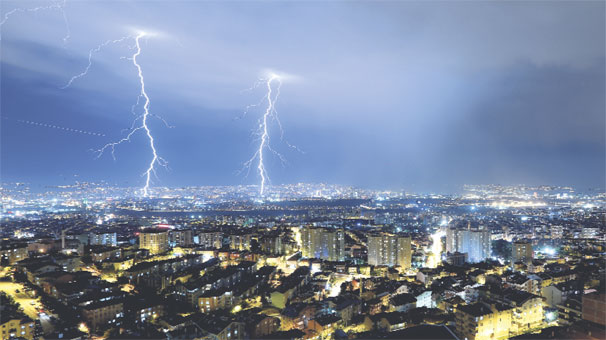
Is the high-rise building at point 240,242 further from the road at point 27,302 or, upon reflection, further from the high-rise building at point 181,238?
the road at point 27,302

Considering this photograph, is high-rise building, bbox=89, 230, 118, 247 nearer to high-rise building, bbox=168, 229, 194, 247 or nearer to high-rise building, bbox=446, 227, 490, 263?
Answer: high-rise building, bbox=168, 229, 194, 247

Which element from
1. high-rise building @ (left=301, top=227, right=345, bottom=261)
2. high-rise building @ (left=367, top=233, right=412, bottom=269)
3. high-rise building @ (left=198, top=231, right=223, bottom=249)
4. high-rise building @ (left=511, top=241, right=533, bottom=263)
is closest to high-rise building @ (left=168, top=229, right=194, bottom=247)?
high-rise building @ (left=198, top=231, right=223, bottom=249)

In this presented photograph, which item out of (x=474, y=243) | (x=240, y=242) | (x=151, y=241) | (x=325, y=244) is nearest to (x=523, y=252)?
(x=474, y=243)

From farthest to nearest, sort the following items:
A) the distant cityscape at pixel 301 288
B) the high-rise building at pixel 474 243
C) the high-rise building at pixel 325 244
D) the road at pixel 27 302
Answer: the high-rise building at pixel 474 243 → the high-rise building at pixel 325 244 → the road at pixel 27 302 → the distant cityscape at pixel 301 288

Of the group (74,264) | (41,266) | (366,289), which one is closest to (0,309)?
(41,266)

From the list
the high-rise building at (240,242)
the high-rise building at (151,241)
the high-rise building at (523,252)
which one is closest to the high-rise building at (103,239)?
the high-rise building at (151,241)

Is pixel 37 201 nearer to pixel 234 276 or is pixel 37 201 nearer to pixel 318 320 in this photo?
pixel 234 276
